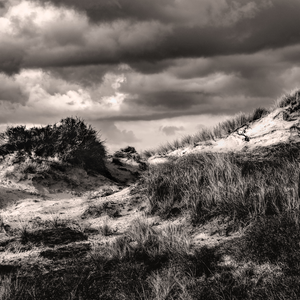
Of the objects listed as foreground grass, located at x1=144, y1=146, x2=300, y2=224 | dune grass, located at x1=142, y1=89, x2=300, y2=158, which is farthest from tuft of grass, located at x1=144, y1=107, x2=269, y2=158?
foreground grass, located at x1=144, y1=146, x2=300, y2=224

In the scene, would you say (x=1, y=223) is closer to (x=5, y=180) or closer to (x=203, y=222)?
(x=203, y=222)

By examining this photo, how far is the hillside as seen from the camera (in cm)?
470

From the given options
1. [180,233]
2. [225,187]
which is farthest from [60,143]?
[180,233]

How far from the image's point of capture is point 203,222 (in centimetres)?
690

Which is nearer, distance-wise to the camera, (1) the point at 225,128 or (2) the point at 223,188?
(2) the point at 223,188

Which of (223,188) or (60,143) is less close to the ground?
(60,143)

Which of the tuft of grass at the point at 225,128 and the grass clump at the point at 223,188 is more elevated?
the tuft of grass at the point at 225,128

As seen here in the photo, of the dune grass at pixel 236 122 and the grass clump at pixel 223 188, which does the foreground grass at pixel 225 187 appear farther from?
the dune grass at pixel 236 122

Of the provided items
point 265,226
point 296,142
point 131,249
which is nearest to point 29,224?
point 131,249

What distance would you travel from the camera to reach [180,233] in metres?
6.51

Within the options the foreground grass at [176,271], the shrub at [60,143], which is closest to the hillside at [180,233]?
the foreground grass at [176,271]

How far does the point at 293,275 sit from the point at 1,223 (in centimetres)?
638

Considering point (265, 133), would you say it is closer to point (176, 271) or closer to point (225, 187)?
point (225, 187)

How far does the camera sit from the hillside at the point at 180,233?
470 centimetres
